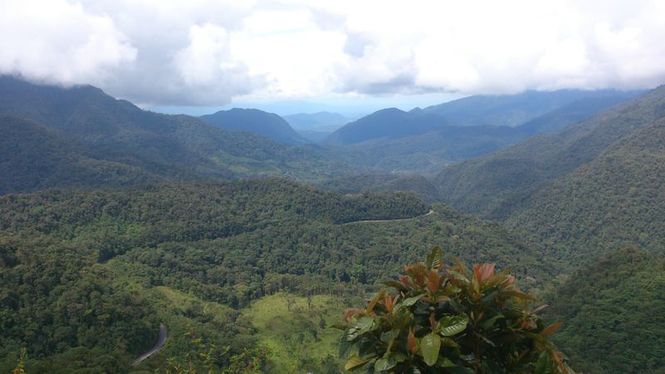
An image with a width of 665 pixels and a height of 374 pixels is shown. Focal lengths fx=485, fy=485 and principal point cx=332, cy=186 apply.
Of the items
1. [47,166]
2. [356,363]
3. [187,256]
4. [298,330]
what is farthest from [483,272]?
[47,166]

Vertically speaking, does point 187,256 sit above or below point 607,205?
above

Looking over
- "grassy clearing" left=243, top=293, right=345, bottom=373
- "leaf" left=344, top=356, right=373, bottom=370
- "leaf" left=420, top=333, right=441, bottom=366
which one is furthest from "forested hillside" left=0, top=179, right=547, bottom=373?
"leaf" left=420, top=333, right=441, bottom=366

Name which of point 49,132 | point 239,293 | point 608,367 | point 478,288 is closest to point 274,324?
point 239,293

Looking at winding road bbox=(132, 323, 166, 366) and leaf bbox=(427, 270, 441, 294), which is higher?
leaf bbox=(427, 270, 441, 294)

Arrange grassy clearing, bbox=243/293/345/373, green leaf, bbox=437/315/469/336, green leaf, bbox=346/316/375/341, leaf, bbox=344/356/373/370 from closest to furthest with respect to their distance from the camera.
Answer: green leaf, bbox=437/315/469/336 < green leaf, bbox=346/316/375/341 < leaf, bbox=344/356/373/370 < grassy clearing, bbox=243/293/345/373

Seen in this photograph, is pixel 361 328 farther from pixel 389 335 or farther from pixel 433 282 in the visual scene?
pixel 433 282

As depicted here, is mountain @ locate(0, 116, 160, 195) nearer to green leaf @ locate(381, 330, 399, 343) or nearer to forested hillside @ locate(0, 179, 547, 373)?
forested hillside @ locate(0, 179, 547, 373)
